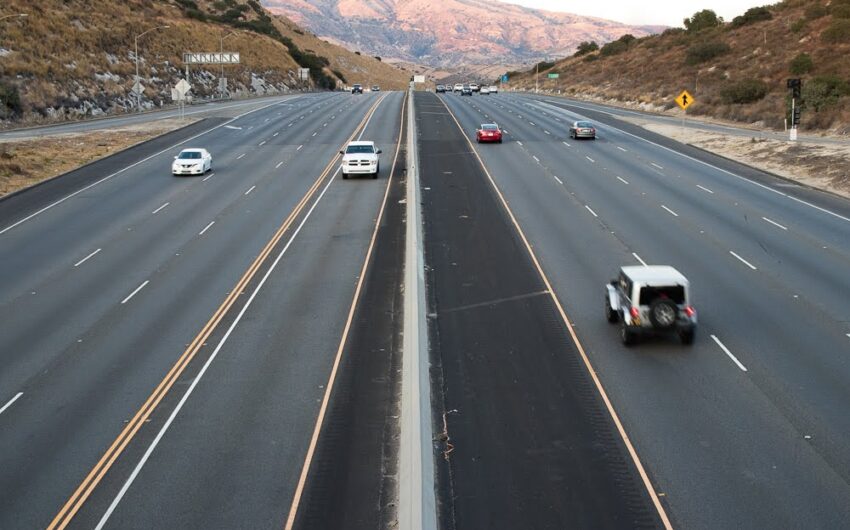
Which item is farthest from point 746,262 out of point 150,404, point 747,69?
point 747,69

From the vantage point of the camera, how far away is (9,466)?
1376 cm

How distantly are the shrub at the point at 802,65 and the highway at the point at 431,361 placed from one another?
138 ft

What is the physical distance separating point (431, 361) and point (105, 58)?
7800 cm

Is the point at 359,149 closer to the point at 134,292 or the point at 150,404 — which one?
the point at 134,292

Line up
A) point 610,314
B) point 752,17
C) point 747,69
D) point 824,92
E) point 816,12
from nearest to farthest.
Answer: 1. point 610,314
2. point 824,92
3. point 747,69
4. point 816,12
5. point 752,17

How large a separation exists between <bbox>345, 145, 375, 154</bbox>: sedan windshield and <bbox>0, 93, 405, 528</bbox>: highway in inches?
217

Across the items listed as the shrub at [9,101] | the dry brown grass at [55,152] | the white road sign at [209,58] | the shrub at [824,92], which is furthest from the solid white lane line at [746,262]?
the white road sign at [209,58]

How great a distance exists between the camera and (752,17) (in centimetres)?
11075

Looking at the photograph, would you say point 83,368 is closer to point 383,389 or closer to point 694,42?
point 383,389

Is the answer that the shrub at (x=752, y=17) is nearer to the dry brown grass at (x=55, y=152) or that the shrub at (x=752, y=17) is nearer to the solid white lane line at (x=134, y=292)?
the dry brown grass at (x=55, y=152)

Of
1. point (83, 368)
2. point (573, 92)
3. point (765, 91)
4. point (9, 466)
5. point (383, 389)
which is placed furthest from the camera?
point (573, 92)

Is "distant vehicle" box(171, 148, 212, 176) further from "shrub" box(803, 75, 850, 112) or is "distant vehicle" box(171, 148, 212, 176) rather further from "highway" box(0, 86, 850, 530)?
"shrub" box(803, 75, 850, 112)

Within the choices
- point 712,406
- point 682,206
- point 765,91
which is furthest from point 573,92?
point 712,406

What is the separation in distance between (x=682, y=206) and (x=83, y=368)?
82.3ft
